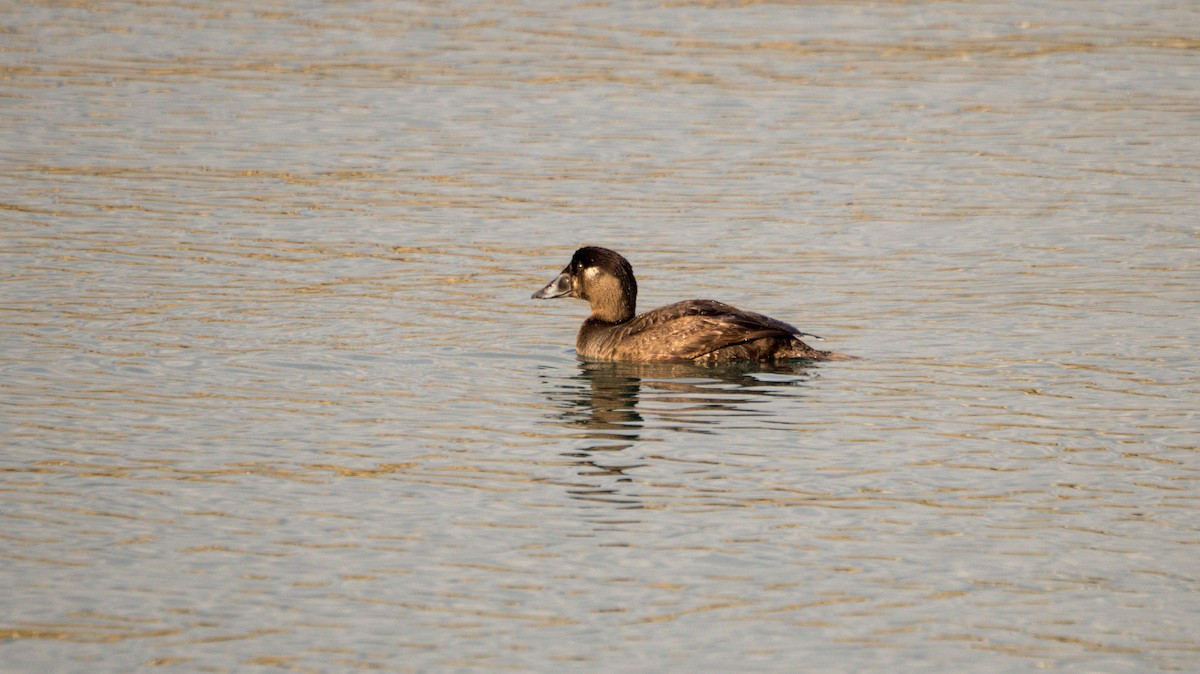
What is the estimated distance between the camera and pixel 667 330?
51.8 feet

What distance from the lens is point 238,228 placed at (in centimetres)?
2062

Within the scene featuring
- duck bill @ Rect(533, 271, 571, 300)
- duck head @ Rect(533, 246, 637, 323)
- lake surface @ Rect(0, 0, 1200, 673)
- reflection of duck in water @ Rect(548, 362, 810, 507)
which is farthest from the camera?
duck bill @ Rect(533, 271, 571, 300)

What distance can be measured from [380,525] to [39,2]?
85.3 ft

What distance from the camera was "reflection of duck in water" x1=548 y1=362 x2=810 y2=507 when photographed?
1224 cm

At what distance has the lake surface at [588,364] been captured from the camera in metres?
9.45

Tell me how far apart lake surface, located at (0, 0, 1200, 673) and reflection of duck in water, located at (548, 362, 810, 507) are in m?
0.06

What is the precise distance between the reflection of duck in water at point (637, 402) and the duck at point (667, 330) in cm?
11

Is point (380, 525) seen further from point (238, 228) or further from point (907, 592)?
point (238, 228)

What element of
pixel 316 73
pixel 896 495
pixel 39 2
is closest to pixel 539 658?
pixel 896 495

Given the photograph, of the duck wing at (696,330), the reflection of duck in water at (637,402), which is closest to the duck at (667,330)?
the duck wing at (696,330)

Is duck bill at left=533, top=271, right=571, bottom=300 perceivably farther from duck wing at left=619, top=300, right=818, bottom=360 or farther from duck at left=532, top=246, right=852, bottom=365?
duck wing at left=619, top=300, right=818, bottom=360

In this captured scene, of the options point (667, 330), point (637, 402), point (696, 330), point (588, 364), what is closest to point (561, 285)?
point (588, 364)

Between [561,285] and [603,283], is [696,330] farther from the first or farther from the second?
[561,285]

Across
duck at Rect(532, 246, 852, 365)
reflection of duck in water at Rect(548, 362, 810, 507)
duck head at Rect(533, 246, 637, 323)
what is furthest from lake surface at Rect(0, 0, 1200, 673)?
duck head at Rect(533, 246, 637, 323)
